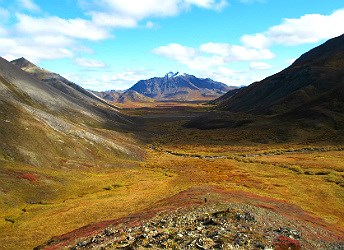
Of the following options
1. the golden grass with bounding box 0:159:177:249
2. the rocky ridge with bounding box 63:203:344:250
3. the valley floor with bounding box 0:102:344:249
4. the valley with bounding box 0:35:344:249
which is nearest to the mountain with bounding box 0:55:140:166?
the valley with bounding box 0:35:344:249

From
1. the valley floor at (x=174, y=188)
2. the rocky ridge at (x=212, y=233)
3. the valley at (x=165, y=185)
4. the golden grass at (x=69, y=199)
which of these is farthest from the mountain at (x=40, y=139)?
the rocky ridge at (x=212, y=233)

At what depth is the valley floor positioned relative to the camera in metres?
46.2

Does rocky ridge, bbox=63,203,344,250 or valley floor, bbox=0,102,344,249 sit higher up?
rocky ridge, bbox=63,203,344,250

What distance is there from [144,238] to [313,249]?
1411 cm

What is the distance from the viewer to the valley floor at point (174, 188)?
46.2 meters

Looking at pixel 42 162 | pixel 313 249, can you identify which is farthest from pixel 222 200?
pixel 42 162

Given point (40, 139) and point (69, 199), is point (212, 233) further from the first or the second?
point (40, 139)

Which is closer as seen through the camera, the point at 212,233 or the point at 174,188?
the point at 212,233

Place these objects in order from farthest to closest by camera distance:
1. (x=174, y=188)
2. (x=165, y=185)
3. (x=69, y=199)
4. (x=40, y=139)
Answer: (x=40, y=139), (x=165, y=185), (x=174, y=188), (x=69, y=199)

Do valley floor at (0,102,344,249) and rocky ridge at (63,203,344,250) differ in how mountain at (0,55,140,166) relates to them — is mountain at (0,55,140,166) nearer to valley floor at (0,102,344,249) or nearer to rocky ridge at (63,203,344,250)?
valley floor at (0,102,344,249)

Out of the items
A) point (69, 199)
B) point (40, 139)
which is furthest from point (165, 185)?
point (40, 139)

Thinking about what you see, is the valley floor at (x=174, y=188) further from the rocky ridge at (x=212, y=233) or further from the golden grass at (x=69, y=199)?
the rocky ridge at (x=212, y=233)

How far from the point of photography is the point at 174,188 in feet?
225

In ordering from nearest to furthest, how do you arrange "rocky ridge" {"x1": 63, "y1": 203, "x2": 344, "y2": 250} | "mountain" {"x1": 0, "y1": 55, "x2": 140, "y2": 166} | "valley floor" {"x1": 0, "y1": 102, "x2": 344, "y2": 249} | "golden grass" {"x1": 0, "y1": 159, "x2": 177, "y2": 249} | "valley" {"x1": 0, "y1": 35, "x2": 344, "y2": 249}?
"rocky ridge" {"x1": 63, "y1": 203, "x2": 344, "y2": 250} < "valley" {"x1": 0, "y1": 35, "x2": 344, "y2": 249} < "golden grass" {"x1": 0, "y1": 159, "x2": 177, "y2": 249} < "valley floor" {"x1": 0, "y1": 102, "x2": 344, "y2": 249} < "mountain" {"x1": 0, "y1": 55, "x2": 140, "y2": 166}
